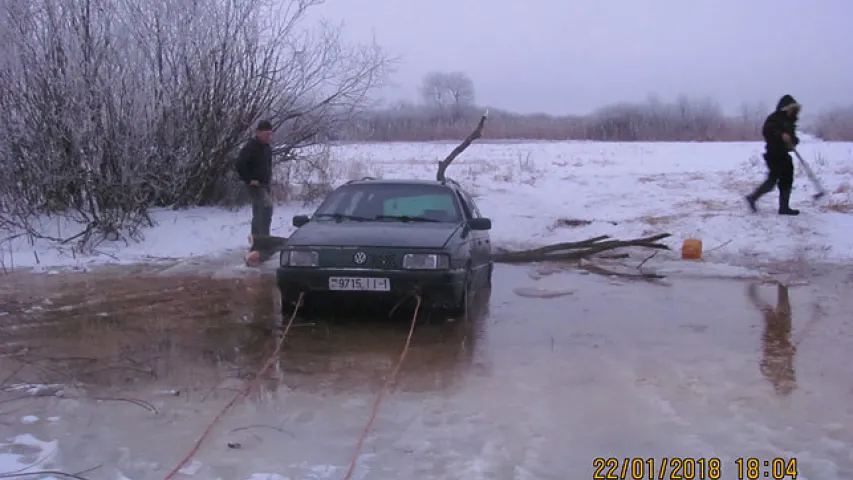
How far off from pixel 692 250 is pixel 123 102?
8.34m

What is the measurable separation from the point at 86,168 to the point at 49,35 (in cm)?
202

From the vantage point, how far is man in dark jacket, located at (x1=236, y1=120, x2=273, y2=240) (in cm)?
1009

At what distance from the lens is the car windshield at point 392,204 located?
756cm

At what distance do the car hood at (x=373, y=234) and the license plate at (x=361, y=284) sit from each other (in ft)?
0.95

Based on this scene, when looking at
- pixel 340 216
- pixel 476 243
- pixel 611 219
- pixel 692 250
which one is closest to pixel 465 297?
pixel 476 243

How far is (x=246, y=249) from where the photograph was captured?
11.5 m

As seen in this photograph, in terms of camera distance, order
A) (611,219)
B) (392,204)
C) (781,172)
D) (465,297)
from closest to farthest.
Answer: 1. (465,297)
2. (392,204)
3. (781,172)
4. (611,219)

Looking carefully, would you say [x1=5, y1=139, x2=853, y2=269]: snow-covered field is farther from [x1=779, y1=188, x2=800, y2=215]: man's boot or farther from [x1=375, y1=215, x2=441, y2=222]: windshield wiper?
[x1=375, y1=215, x2=441, y2=222]: windshield wiper

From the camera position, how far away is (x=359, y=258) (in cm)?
641

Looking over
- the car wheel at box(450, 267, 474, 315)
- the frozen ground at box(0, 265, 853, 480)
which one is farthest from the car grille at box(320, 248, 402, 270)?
the car wheel at box(450, 267, 474, 315)

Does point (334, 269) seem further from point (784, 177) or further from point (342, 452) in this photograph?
point (784, 177)

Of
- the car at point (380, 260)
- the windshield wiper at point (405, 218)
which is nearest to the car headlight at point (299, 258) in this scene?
the car at point (380, 260)
